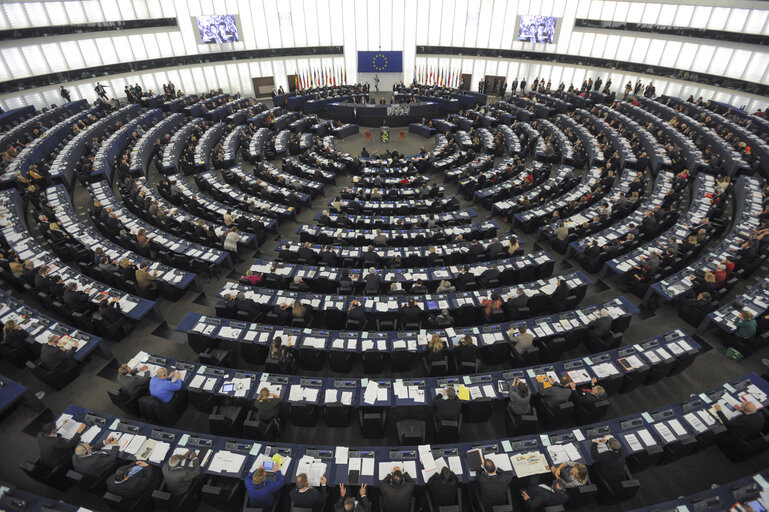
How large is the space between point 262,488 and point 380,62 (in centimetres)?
4974

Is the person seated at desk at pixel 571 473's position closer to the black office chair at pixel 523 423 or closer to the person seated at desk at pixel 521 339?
the black office chair at pixel 523 423

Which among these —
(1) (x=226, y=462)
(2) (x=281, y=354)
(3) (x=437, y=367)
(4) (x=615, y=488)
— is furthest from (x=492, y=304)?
(1) (x=226, y=462)

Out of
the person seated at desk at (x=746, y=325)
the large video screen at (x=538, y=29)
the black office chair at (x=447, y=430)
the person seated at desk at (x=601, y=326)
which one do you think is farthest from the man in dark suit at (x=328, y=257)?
the large video screen at (x=538, y=29)

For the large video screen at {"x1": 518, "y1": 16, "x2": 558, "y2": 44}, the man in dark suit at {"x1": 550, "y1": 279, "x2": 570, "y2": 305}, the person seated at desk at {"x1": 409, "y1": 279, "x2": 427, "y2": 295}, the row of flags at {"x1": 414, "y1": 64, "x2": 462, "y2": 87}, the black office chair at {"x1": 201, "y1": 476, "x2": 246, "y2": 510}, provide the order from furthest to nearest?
the row of flags at {"x1": 414, "y1": 64, "x2": 462, "y2": 87}, the large video screen at {"x1": 518, "y1": 16, "x2": 558, "y2": 44}, the person seated at desk at {"x1": 409, "y1": 279, "x2": 427, "y2": 295}, the man in dark suit at {"x1": 550, "y1": 279, "x2": 570, "y2": 305}, the black office chair at {"x1": 201, "y1": 476, "x2": 246, "y2": 510}

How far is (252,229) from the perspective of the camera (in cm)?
1861

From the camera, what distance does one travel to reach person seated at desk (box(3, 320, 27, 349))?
10.8 m

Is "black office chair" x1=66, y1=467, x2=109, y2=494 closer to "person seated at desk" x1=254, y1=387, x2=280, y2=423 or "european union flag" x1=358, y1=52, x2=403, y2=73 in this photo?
"person seated at desk" x1=254, y1=387, x2=280, y2=423

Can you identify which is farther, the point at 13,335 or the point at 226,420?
the point at 13,335

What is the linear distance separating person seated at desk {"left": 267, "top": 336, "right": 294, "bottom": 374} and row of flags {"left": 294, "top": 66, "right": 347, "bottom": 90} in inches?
1721

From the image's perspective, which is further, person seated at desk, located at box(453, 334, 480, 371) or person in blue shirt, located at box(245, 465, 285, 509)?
person seated at desk, located at box(453, 334, 480, 371)

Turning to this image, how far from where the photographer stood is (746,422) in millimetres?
→ 8344

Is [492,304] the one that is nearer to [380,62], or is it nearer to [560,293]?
[560,293]

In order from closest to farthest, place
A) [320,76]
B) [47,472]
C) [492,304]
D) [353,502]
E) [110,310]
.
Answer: [353,502]
[47,472]
[110,310]
[492,304]
[320,76]

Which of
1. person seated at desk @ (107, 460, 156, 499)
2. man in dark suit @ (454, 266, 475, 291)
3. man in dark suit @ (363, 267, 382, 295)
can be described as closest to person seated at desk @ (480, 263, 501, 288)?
man in dark suit @ (454, 266, 475, 291)
